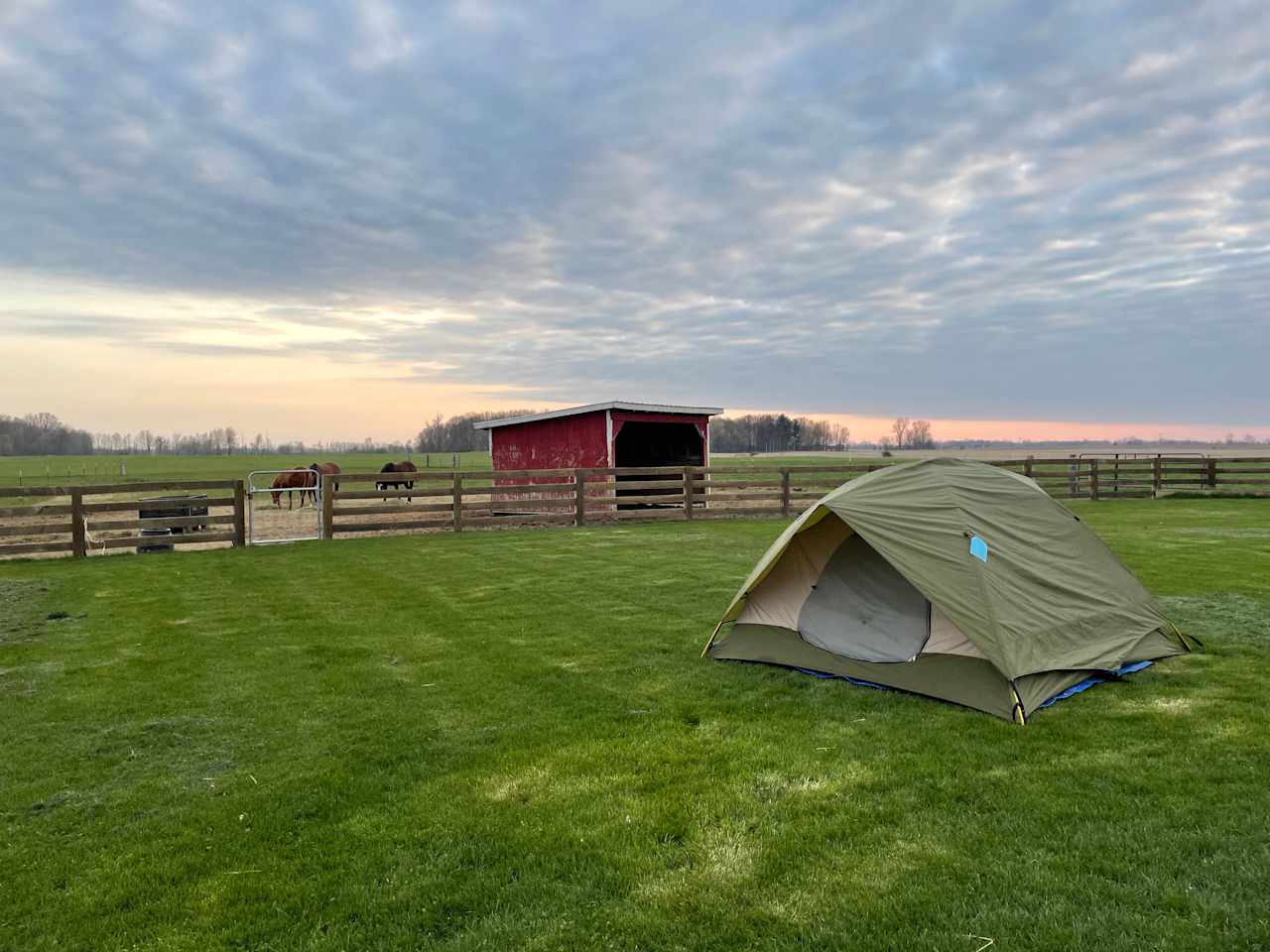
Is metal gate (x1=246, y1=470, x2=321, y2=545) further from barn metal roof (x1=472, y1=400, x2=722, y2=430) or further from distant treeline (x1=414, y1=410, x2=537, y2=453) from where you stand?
distant treeline (x1=414, y1=410, x2=537, y2=453)

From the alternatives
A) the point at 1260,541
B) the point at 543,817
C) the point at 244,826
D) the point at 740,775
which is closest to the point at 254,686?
the point at 244,826

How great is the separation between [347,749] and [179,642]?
134 inches

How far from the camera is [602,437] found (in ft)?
59.2

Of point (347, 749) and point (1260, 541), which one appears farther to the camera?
point (1260, 541)

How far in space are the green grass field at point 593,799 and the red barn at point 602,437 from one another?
1114 cm

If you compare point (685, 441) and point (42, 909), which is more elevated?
point (685, 441)

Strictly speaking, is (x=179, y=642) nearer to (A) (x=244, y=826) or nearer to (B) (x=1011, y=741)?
(A) (x=244, y=826)

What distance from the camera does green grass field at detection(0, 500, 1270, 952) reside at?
2.80 m

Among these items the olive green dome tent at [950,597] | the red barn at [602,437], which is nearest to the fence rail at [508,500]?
the red barn at [602,437]

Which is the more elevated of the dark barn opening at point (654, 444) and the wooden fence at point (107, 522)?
the dark barn opening at point (654, 444)

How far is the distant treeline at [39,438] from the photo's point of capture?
88.6 meters

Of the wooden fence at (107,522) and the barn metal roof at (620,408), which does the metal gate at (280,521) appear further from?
the barn metal roof at (620,408)

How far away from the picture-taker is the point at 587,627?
23.3 feet

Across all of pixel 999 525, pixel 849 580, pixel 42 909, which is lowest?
pixel 42 909
